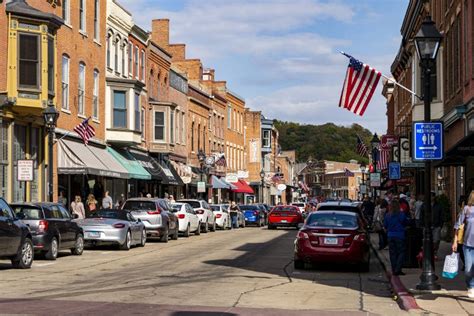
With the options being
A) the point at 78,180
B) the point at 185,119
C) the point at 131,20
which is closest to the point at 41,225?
the point at 78,180

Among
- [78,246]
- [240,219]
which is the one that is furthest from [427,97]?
[240,219]

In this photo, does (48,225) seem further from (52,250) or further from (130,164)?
(130,164)

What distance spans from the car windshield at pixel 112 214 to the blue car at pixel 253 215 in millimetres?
26459

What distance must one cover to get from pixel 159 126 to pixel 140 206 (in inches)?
814

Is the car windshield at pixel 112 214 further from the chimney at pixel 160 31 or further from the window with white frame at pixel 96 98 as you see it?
the chimney at pixel 160 31

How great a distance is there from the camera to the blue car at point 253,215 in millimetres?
53094

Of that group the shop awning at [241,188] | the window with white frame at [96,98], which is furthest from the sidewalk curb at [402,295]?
the shop awning at [241,188]

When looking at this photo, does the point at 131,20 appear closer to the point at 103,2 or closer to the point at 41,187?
the point at 103,2

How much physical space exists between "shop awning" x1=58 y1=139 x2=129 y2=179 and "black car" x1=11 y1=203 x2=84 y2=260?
12166 mm

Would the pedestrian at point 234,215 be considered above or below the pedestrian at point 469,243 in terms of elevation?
below

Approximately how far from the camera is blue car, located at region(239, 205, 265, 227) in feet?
174

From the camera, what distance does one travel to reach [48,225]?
20891mm

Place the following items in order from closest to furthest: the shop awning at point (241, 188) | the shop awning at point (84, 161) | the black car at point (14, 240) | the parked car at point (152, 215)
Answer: the black car at point (14, 240) < the parked car at point (152, 215) < the shop awning at point (84, 161) < the shop awning at point (241, 188)

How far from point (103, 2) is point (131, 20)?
5121 mm
